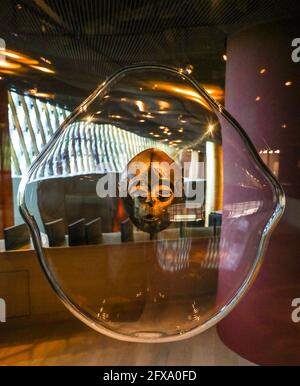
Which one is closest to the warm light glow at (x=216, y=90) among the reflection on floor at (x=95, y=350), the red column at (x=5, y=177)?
the red column at (x=5, y=177)

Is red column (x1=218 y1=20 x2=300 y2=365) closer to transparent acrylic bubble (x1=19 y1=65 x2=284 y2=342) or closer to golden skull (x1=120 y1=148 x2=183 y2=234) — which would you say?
transparent acrylic bubble (x1=19 y1=65 x2=284 y2=342)

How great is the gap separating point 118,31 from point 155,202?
0.40 meters

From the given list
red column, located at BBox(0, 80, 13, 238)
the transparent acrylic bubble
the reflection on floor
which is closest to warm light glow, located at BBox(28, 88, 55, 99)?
red column, located at BBox(0, 80, 13, 238)

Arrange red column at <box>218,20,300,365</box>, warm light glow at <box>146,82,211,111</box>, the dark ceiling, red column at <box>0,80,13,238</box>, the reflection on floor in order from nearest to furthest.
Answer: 1. warm light glow at <box>146,82,211,111</box>
2. the dark ceiling
3. red column at <box>218,20,300,365</box>
4. the reflection on floor
5. red column at <box>0,80,13,238</box>

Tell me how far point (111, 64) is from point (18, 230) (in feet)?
2.07

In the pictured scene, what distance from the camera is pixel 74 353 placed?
1.02 metres

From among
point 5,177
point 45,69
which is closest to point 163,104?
point 45,69

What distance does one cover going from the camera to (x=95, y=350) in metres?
1.03

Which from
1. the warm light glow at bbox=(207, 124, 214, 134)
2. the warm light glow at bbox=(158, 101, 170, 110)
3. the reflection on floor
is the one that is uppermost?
the warm light glow at bbox=(158, 101, 170, 110)

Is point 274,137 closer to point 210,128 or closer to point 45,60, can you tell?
point 210,128

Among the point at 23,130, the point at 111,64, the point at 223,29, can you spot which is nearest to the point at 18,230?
the point at 23,130

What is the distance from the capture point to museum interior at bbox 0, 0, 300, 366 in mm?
580

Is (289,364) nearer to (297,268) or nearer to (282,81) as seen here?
(297,268)

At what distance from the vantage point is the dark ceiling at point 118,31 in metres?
0.67
